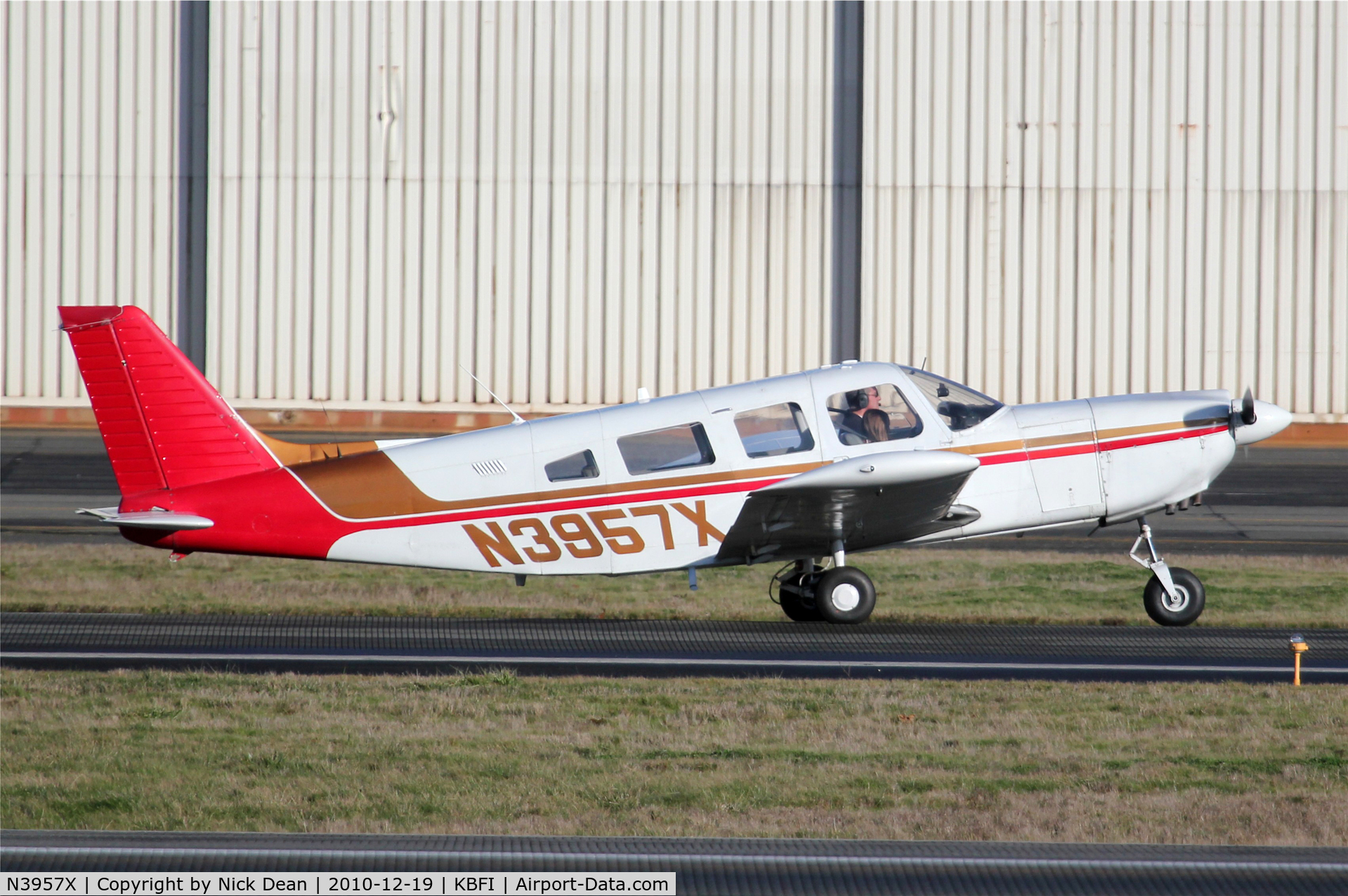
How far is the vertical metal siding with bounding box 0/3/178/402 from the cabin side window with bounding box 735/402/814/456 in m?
23.4

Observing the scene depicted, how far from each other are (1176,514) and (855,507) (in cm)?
→ 1267

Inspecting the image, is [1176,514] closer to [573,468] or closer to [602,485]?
[602,485]

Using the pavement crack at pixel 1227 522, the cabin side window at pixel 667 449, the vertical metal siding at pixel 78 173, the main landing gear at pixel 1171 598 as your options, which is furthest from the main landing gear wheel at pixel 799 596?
the vertical metal siding at pixel 78 173

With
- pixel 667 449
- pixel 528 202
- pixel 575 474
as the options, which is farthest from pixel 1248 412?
pixel 528 202

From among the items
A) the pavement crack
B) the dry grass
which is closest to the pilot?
the dry grass

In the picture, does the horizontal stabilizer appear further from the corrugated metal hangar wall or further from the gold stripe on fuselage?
the corrugated metal hangar wall

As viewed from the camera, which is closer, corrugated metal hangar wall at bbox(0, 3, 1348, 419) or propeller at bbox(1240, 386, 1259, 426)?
propeller at bbox(1240, 386, 1259, 426)

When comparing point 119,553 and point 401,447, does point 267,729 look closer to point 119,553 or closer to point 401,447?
point 401,447

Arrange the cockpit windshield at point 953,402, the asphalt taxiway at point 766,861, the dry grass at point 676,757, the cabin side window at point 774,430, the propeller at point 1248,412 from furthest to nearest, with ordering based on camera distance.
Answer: the propeller at point 1248,412 < the cockpit windshield at point 953,402 < the cabin side window at point 774,430 < the dry grass at point 676,757 < the asphalt taxiway at point 766,861

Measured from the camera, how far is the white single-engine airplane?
1115 cm

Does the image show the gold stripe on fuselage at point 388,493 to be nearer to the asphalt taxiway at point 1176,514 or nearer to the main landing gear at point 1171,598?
the main landing gear at point 1171,598

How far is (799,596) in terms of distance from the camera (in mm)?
12516

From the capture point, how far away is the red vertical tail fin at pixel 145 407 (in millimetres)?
11102

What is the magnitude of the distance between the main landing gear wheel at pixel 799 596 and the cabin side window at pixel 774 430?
1557mm
